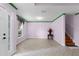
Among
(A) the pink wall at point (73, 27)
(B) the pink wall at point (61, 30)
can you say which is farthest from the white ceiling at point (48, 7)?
(B) the pink wall at point (61, 30)

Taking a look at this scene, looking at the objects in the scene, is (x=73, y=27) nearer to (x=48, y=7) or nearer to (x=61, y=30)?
(x=61, y=30)

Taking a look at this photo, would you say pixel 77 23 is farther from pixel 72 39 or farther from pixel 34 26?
pixel 34 26

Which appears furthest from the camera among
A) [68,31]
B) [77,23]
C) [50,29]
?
[50,29]

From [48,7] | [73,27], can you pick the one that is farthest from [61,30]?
[48,7]

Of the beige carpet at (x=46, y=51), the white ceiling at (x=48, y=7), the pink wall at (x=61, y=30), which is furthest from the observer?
the pink wall at (x=61, y=30)

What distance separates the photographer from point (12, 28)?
514 centimetres

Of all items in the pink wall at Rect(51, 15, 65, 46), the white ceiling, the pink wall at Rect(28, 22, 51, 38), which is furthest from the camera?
the pink wall at Rect(28, 22, 51, 38)

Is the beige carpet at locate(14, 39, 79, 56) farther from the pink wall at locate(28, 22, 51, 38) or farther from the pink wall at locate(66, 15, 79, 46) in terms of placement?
the pink wall at locate(28, 22, 51, 38)

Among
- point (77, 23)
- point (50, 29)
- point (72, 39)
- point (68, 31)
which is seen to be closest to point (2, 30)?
point (77, 23)

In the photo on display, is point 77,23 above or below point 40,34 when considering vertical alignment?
above

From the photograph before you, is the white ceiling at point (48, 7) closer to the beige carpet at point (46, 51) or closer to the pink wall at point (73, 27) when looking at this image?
the pink wall at point (73, 27)

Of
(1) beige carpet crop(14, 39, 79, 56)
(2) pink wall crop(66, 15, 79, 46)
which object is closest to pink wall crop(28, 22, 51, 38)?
(2) pink wall crop(66, 15, 79, 46)

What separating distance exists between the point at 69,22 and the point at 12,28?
18.3ft

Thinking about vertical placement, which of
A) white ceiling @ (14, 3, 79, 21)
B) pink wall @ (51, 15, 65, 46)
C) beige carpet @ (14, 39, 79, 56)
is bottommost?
beige carpet @ (14, 39, 79, 56)
